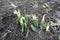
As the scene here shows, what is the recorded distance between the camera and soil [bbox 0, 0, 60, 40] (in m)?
2.75

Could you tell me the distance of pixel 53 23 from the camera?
2949mm

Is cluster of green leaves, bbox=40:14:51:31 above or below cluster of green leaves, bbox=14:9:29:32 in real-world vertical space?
below

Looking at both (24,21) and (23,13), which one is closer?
(24,21)

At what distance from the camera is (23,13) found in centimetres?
310

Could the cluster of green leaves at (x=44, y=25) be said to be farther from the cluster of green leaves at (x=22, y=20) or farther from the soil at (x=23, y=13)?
the cluster of green leaves at (x=22, y=20)

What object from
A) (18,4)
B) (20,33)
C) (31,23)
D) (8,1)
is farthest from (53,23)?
(8,1)

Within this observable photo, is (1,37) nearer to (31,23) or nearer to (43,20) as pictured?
(31,23)

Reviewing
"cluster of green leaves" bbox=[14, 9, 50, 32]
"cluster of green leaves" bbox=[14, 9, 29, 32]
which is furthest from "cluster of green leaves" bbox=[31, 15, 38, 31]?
"cluster of green leaves" bbox=[14, 9, 29, 32]

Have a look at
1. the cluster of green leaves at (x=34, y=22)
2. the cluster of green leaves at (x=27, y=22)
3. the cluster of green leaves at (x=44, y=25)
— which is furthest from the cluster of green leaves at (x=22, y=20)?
the cluster of green leaves at (x=44, y=25)

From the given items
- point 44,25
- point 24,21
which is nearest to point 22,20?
point 24,21

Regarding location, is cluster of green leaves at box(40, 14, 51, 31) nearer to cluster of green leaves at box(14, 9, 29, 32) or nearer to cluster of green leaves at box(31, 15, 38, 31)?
cluster of green leaves at box(31, 15, 38, 31)

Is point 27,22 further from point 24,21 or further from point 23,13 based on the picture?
point 23,13

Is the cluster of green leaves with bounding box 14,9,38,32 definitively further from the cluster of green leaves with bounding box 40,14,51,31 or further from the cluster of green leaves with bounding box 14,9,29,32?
the cluster of green leaves with bounding box 40,14,51,31

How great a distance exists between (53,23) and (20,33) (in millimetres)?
619
